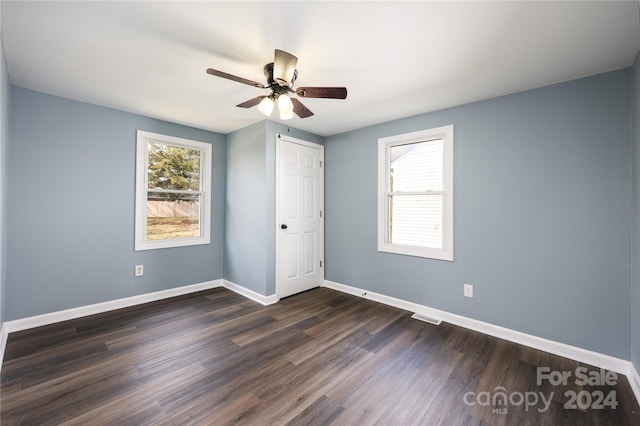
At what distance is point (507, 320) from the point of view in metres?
2.65

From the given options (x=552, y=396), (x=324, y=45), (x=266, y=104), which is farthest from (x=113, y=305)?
(x=552, y=396)

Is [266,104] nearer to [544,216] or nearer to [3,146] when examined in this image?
[3,146]

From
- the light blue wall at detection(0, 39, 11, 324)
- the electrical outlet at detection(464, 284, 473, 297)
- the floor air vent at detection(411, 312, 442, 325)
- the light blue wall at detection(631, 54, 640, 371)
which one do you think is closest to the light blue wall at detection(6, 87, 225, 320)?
the light blue wall at detection(0, 39, 11, 324)

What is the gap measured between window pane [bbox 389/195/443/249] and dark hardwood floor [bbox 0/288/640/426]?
0.97 meters

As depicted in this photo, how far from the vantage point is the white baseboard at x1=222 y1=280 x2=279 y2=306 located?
3.53 meters

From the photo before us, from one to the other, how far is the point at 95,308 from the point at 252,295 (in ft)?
5.83

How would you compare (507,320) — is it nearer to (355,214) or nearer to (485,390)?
(485,390)

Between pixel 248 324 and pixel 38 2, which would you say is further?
pixel 248 324

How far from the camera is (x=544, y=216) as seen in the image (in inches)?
97.4

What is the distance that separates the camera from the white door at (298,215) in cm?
373

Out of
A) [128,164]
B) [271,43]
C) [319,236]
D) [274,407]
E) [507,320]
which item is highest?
[271,43]

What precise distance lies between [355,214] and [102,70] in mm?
3144

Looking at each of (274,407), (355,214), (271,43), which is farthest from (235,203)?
(274,407)

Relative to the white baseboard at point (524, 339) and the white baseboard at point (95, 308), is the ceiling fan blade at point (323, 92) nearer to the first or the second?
the white baseboard at point (524, 339)
